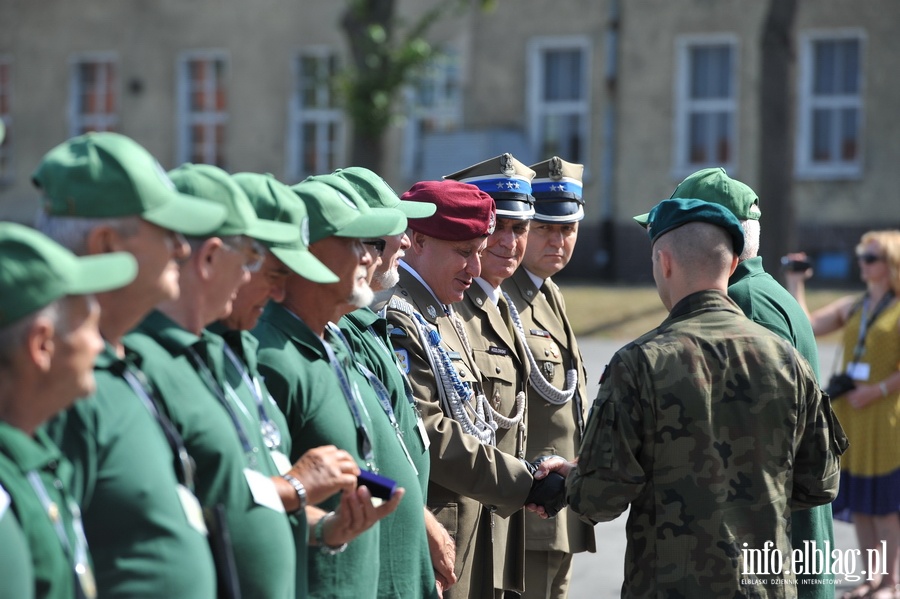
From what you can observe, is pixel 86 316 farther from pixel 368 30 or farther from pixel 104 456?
pixel 368 30

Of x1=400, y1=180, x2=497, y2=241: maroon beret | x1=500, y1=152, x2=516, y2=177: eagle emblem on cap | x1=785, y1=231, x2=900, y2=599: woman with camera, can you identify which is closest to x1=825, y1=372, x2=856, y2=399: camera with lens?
x1=785, y1=231, x2=900, y2=599: woman with camera

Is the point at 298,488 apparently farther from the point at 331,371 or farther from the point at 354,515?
the point at 331,371

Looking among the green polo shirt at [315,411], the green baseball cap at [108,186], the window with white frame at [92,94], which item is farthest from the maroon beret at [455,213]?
the window with white frame at [92,94]

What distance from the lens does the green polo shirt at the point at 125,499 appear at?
2.60 metres

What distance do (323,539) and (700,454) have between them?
3.96 feet

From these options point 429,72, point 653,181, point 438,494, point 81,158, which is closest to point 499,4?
point 429,72

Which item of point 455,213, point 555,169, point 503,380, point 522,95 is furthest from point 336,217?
point 522,95

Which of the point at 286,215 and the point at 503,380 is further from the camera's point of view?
the point at 503,380

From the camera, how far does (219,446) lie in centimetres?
295

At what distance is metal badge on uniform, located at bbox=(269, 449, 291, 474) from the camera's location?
333 centimetres

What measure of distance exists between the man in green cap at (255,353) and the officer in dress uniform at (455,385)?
3.64ft

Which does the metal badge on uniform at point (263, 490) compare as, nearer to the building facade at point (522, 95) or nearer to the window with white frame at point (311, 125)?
the building facade at point (522, 95)

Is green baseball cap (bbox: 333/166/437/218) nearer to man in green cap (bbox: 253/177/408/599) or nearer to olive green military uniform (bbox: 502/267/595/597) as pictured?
man in green cap (bbox: 253/177/408/599)

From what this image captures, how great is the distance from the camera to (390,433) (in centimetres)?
399
